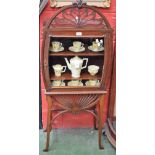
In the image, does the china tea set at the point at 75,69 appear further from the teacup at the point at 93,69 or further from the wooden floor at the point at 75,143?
the wooden floor at the point at 75,143

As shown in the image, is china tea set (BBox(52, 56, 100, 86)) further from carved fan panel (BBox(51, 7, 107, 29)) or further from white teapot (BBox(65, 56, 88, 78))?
carved fan panel (BBox(51, 7, 107, 29))

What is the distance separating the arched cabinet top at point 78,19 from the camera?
1.88 meters

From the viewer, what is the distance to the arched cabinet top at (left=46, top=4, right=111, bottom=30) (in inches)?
74.2

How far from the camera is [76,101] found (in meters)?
2.04

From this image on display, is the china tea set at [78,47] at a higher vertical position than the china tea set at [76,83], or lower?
higher

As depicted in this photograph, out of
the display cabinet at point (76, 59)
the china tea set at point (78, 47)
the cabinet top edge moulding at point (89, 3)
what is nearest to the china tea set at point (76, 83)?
the display cabinet at point (76, 59)

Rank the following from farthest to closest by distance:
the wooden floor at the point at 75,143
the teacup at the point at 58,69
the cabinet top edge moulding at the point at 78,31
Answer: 1. the wooden floor at the point at 75,143
2. the teacup at the point at 58,69
3. the cabinet top edge moulding at the point at 78,31

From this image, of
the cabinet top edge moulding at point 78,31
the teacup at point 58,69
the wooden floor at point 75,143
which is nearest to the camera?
the cabinet top edge moulding at point 78,31

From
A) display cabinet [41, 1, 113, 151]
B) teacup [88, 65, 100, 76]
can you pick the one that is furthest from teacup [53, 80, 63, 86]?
teacup [88, 65, 100, 76]

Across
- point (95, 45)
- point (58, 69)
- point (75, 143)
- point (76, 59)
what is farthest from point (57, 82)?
point (75, 143)
